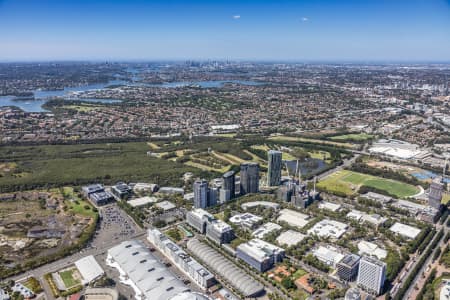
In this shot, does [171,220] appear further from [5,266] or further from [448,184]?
[448,184]

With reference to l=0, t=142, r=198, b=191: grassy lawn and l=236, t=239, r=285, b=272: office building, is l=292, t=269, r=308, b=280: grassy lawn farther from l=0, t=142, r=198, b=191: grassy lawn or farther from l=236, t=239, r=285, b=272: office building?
l=0, t=142, r=198, b=191: grassy lawn

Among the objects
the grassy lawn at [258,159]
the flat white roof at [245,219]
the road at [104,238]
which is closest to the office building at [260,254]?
the flat white roof at [245,219]

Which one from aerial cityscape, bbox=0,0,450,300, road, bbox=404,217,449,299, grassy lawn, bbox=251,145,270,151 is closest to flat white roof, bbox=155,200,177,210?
aerial cityscape, bbox=0,0,450,300

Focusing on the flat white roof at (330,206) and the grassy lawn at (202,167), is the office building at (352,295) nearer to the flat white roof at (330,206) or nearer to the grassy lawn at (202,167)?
the flat white roof at (330,206)

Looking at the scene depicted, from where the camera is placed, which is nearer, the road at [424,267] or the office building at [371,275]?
the office building at [371,275]

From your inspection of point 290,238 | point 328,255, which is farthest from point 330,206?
point 328,255

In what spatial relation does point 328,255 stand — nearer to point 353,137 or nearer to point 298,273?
point 298,273
